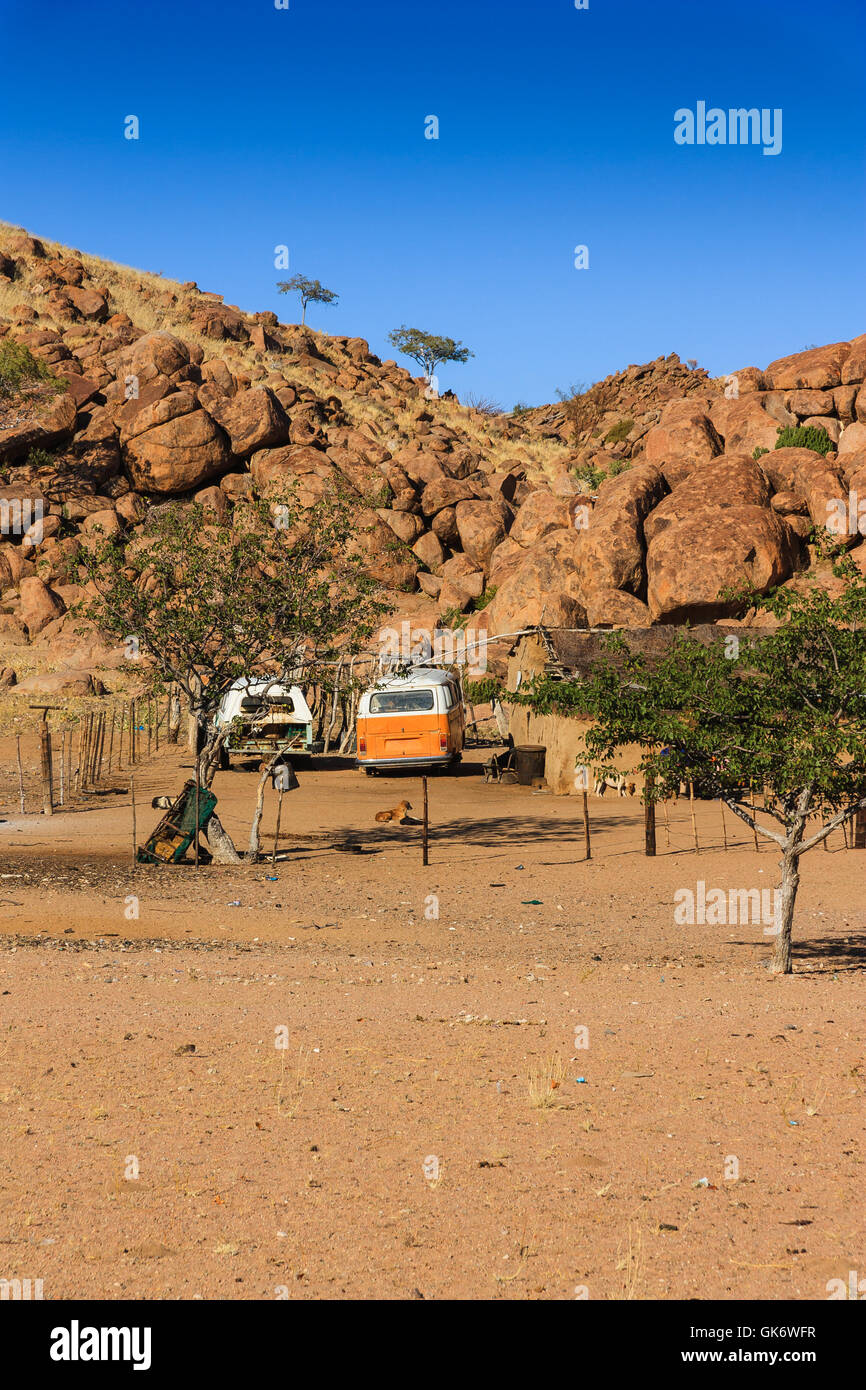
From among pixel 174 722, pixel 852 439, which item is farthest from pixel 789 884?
pixel 852 439

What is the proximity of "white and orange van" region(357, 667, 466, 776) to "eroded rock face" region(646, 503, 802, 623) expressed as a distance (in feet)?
43.8

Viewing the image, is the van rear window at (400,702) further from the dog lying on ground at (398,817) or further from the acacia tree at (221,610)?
the acacia tree at (221,610)

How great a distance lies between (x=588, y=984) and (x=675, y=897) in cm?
431

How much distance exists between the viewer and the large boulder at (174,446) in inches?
1827

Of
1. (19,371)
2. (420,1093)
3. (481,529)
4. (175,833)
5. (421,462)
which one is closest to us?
(420,1093)

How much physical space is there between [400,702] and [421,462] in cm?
2982

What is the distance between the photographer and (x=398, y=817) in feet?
63.2

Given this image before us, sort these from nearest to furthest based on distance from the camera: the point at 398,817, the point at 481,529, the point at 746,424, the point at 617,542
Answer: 1. the point at 398,817
2. the point at 617,542
3. the point at 746,424
4. the point at 481,529

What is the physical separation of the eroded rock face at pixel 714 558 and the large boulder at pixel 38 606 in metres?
21.7

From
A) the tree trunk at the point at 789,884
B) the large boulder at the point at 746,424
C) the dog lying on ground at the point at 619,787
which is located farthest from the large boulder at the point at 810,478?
the tree trunk at the point at 789,884

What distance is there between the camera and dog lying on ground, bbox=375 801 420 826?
19.2 m

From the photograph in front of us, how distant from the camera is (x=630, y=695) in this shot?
33.8ft

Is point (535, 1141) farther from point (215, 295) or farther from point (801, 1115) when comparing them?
point (215, 295)

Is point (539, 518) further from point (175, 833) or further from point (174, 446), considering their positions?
point (175, 833)
